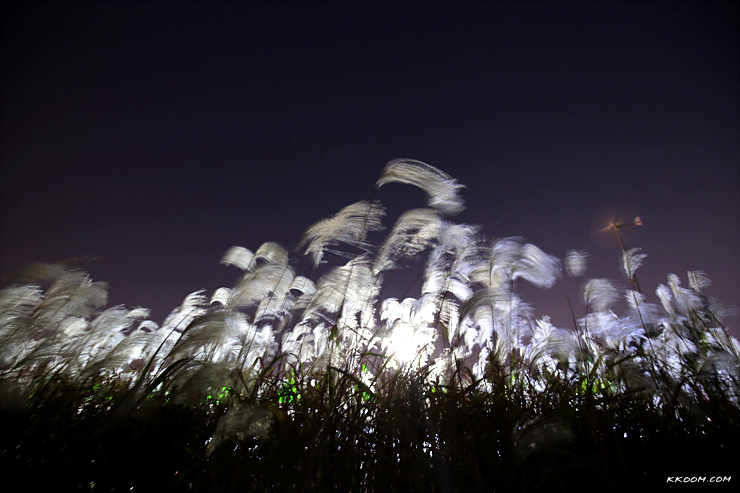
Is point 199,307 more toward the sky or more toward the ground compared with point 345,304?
more toward the sky

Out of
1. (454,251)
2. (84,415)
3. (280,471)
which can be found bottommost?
Answer: (280,471)

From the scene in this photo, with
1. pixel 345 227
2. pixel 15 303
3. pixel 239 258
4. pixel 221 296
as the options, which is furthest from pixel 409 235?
pixel 15 303

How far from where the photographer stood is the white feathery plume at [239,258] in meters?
4.75

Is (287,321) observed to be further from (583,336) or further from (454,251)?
(583,336)

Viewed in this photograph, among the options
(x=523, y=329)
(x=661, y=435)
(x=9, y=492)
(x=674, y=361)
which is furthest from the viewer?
(x=523, y=329)

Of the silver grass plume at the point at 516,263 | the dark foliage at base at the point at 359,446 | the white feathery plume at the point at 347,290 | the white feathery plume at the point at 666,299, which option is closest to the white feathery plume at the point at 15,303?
the dark foliage at base at the point at 359,446

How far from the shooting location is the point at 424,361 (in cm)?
347

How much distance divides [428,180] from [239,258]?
3.00 meters

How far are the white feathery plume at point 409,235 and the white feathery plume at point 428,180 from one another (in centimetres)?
29

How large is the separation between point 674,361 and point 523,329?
1.50 meters

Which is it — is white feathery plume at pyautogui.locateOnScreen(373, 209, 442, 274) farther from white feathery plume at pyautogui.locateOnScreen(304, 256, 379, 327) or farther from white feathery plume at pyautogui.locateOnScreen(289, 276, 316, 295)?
white feathery plume at pyautogui.locateOnScreen(289, 276, 316, 295)

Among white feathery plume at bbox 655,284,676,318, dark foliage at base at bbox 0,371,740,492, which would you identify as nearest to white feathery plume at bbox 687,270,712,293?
white feathery plume at bbox 655,284,676,318

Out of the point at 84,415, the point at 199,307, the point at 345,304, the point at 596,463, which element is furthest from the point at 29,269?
the point at 596,463

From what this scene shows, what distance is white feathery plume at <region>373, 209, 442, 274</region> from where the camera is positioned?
3.74 m
